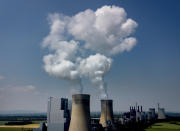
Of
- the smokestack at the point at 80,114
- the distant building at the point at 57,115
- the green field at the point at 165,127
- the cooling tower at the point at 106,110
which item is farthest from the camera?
the green field at the point at 165,127

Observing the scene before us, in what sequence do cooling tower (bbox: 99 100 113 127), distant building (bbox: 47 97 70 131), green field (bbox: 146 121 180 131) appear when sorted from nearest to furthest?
distant building (bbox: 47 97 70 131)
cooling tower (bbox: 99 100 113 127)
green field (bbox: 146 121 180 131)

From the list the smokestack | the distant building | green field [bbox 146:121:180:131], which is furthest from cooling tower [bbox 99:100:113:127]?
green field [bbox 146:121:180:131]

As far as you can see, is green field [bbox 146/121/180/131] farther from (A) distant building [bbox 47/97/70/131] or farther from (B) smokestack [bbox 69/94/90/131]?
(B) smokestack [bbox 69/94/90/131]

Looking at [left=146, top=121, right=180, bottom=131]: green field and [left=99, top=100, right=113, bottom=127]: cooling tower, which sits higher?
[left=99, top=100, right=113, bottom=127]: cooling tower

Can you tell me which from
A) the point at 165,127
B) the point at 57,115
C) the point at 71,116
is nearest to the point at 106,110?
Result: the point at 57,115

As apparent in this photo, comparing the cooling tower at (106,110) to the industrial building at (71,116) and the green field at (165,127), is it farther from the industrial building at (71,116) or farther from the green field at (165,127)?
the green field at (165,127)

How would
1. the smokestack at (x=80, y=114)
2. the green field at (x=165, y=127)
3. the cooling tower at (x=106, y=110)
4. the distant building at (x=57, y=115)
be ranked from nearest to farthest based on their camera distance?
the smokestack at (x=80, y=114)
the distant building at (x=57, y=115)
the cooling tower at (x=106, y=110)
the green field at (x=165, y=127)

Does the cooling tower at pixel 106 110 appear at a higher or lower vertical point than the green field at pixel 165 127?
higher

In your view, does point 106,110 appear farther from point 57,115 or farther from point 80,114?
point 80,114

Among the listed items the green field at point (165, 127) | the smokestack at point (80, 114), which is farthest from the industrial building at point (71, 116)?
the green field at point (165, 127)

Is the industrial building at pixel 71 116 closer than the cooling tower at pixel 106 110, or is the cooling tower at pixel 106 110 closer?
the industrial building at pixel 71 116
